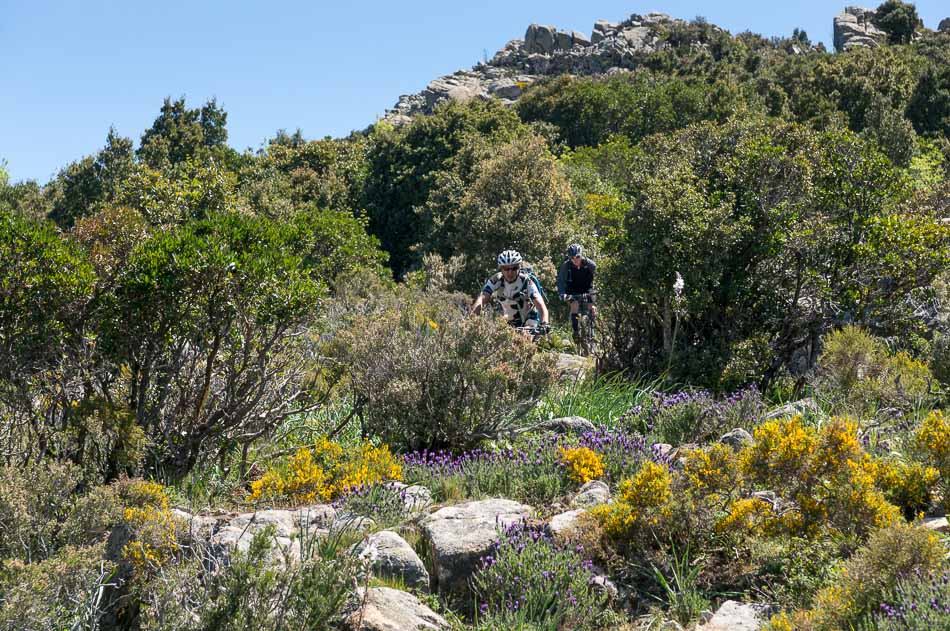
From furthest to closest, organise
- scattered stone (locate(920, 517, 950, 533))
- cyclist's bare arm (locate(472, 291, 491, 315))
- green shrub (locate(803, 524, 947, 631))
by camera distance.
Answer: cyclist's bare arm (locate(472, 291, 491, 315)) → scattered stone (locate(920, 517, 950, 533)) → green shrub (locate(803, 524, 947, 631))

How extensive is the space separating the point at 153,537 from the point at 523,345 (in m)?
3.24

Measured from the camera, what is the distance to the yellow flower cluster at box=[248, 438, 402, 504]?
16.6 ft

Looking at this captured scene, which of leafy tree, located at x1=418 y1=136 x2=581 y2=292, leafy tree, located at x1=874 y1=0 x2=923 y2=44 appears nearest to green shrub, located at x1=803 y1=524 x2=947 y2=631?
leafy tree, located at x1=418 y1=136 x2=581 y2=292

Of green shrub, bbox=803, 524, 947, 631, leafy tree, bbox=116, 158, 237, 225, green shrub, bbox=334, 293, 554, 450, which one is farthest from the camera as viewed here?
leafy tree, bbox=116, 158, 237, 225

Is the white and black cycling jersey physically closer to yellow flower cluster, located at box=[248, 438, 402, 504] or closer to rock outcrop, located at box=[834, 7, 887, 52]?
yellow flower cluster, located at box=[248, 438, 402, 504]

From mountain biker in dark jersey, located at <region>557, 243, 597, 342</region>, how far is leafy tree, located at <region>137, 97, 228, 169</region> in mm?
33824

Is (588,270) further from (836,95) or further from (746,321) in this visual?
(836,95)

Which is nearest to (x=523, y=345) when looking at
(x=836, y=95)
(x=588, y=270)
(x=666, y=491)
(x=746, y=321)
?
(x=666, y=491)

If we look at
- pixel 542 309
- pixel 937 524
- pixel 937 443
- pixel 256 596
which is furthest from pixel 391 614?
pixel 542 309

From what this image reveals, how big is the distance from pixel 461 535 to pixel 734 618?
1419mm

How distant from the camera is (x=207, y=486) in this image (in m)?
5.56

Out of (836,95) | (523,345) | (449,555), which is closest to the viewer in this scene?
(449,555)

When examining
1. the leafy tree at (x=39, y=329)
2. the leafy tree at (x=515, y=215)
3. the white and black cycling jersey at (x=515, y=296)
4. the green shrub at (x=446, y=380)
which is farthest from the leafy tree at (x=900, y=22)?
the leafy tree at (x=39, y=329)

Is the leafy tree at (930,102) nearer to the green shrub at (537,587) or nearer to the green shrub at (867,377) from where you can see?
the green shrub at (867,377)
